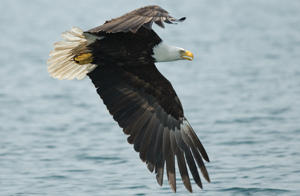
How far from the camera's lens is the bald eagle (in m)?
7.41

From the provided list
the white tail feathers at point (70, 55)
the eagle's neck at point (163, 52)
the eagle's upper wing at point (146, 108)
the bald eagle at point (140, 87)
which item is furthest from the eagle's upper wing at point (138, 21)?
the eagle's upper wing at point (146, 108)

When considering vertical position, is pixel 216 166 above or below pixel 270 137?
below

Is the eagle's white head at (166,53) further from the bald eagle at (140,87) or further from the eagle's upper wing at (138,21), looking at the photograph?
the eagle's upper wing at (138,21)

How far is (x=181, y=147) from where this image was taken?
7.57 m

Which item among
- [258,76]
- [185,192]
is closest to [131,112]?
[185,192]

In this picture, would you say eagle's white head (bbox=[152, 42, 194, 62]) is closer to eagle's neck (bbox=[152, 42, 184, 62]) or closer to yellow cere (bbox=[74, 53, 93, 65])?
eagle's neck (bbox=[152, 42, 184, 62])

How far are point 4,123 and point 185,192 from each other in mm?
3714

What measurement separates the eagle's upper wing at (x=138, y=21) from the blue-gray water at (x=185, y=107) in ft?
5.85

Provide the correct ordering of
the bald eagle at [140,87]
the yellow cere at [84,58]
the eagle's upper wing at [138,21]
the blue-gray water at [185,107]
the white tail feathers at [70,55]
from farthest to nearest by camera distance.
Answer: the blue-gray water at [185,107], the white tail feathers at [70,55], the yellow cere at [84,58], the bald eagle at [140,87], the eagle's upper wing at [138,21]

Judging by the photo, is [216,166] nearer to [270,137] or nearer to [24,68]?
[270,137]

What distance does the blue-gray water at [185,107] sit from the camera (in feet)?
26.5

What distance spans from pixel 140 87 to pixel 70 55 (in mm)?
747

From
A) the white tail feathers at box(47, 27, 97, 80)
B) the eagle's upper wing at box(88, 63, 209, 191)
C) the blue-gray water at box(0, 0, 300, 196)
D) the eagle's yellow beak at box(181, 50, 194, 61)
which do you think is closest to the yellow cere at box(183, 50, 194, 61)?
the eagle's yellow beak at box(181, 50, 194, 61)

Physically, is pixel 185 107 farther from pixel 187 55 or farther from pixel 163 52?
pixel 163 52
